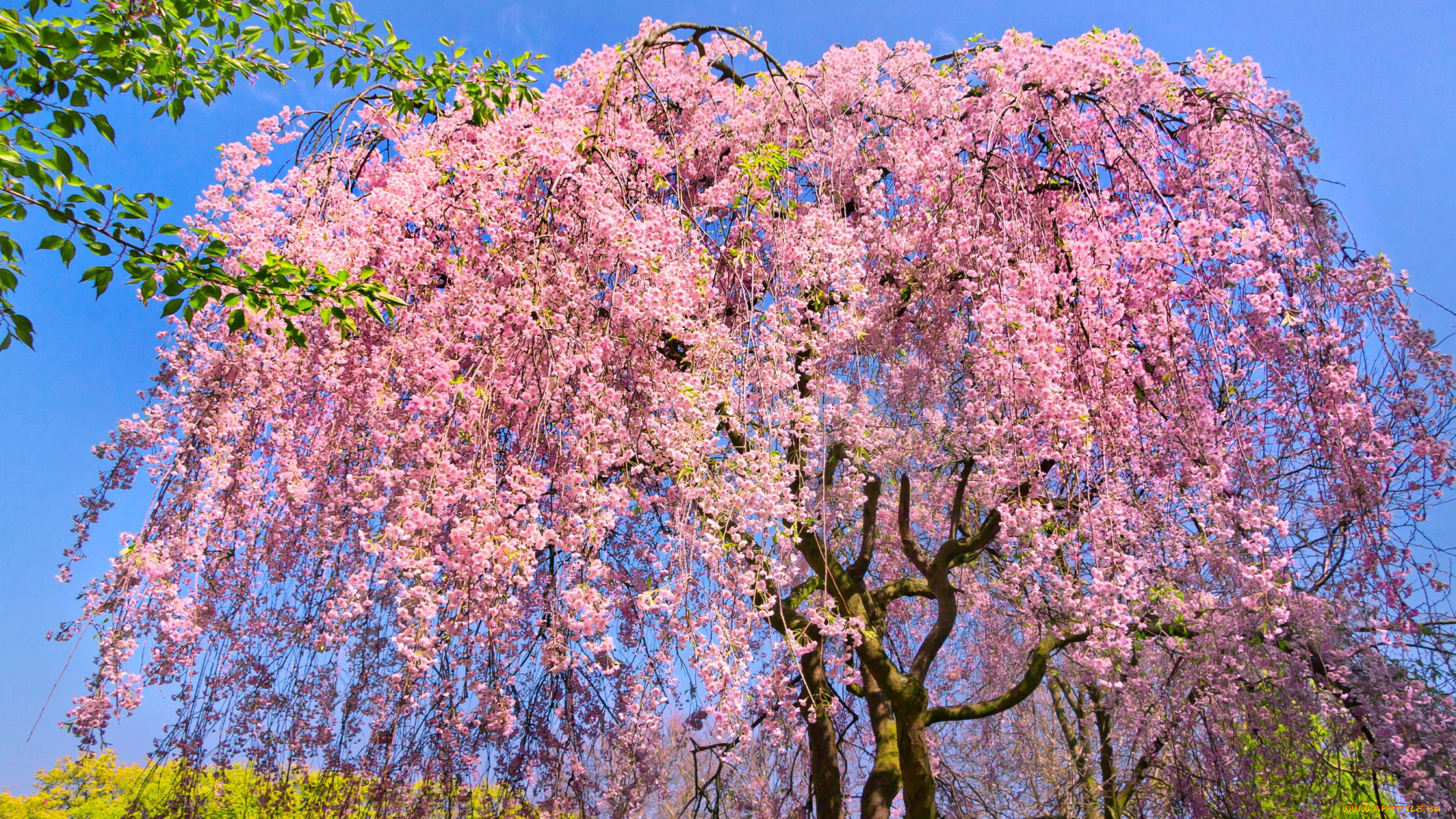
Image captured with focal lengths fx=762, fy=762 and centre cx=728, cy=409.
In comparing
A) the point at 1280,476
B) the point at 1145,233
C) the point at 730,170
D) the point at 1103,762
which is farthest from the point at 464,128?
the point at 1103,762

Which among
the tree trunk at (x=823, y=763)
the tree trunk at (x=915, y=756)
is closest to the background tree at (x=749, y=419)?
the tree trunk at (x=915, y=756)

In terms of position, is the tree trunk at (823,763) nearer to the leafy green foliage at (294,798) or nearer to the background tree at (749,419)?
the background tree at (749,419)

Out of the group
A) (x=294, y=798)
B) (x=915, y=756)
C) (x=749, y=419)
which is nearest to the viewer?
(x=749, y=419)

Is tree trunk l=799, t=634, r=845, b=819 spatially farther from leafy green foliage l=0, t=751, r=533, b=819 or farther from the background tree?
leafy green foliage l=0, t=751, r=533, b=819

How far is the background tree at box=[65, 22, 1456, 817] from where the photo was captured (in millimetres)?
2857

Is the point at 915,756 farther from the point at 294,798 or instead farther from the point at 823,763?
the point at 294,798

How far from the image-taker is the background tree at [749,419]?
2.86 metres

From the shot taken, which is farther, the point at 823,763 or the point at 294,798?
the point at 823,763

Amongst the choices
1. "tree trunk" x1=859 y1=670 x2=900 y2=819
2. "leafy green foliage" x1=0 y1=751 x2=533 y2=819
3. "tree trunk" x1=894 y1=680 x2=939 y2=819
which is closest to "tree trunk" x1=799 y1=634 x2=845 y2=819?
"tree trunk" x1=859 y1=670 x2=900 y2=819

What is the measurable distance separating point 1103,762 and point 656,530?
222 inches

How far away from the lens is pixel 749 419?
130 inches

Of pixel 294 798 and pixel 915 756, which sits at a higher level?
pixel 915 756

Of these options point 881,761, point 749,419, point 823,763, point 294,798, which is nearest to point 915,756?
point 881,761

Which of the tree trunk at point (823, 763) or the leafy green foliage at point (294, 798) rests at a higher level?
the tree trunk at point (823, 763)
